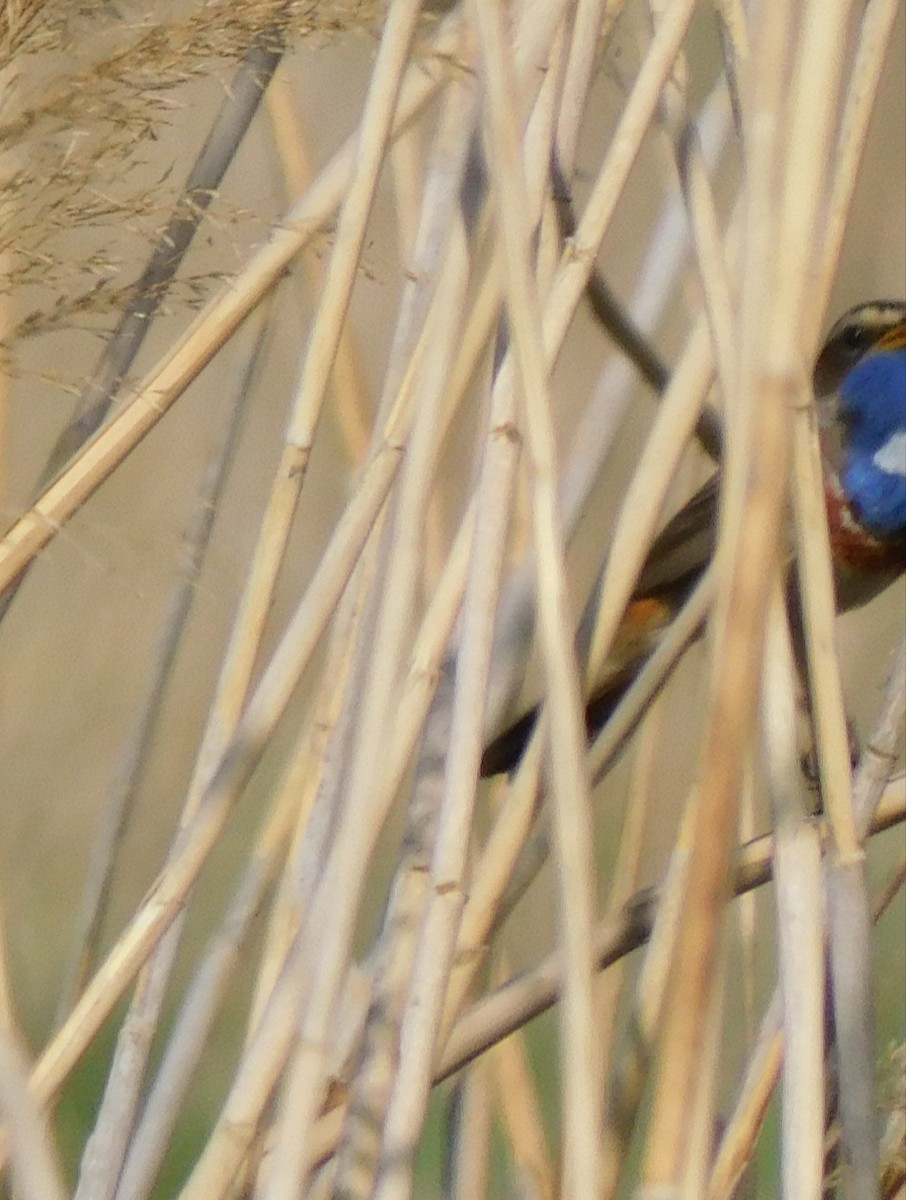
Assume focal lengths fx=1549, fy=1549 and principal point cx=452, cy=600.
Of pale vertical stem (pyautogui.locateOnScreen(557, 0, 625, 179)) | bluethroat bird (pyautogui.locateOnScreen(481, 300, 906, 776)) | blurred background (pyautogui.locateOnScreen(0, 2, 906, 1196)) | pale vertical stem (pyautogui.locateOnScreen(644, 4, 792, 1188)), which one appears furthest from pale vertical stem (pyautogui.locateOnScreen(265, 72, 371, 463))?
pale vertical stem (pyautogui.locateOnScreen(644, 4, 792, 1188))

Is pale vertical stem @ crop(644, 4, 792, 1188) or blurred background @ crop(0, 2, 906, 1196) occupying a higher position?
blurred background @ crop(0, 2, 906, 1196)

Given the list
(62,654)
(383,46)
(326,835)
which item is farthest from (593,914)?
(62,654)

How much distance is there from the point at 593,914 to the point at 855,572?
102 centimetres

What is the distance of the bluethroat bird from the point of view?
1.49m

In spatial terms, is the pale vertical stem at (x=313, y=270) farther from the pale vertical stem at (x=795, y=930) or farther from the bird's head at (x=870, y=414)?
the bird's head at (x=870, y=414)

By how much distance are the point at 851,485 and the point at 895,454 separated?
0.21 feet

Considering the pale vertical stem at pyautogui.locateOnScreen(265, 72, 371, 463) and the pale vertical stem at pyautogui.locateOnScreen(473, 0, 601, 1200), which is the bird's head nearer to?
the pale vertical stem at pyautogui.locateOnScreen(265, 72, 371, 463)

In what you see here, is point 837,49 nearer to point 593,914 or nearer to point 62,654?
point 593,914

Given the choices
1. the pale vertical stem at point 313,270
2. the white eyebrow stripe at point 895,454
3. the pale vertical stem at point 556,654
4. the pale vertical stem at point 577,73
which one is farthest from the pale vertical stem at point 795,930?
the white eyebrow stripe at point 895,454

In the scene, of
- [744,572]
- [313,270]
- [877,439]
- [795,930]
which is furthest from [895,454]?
[744,572]

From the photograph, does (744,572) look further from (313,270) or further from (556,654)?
(313,270)

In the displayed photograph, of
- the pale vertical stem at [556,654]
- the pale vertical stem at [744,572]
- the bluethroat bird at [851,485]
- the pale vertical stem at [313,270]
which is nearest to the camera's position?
the pale vertical stem at [744,572]

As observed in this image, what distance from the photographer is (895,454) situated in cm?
149

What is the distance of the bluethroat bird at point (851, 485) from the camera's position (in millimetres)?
1487
